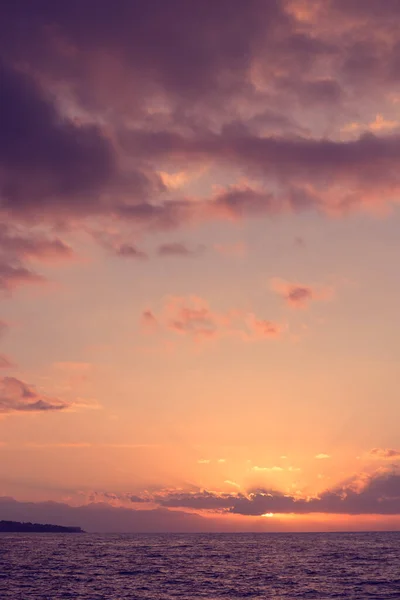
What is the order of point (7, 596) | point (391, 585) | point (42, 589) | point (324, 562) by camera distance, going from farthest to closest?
1. point (324, 562)
2. point (391, 585)
3. point (42, 589)
4. point (7, 596)

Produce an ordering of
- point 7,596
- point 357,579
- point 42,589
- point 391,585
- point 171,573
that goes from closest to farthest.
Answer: point 7,596, point 42,589, point 391,585, point 357,579, point 171,573

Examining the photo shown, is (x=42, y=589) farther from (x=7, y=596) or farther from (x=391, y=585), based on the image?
(x=391, y=585)

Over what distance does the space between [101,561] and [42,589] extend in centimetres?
5916

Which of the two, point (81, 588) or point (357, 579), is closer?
point (81, 588)

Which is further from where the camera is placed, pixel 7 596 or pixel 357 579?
pixel 357 579

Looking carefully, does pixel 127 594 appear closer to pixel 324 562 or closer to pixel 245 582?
pixel 245 582

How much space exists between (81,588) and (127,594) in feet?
29.8

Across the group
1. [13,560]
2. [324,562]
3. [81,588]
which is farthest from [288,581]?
[13,560]

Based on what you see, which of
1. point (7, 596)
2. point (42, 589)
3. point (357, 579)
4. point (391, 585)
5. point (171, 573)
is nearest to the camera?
point (7, 596)

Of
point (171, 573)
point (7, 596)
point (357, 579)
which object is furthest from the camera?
point (171, 573)

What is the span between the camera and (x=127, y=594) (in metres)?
84.0

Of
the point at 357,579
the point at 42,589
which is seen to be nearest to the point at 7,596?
the point at 42,589

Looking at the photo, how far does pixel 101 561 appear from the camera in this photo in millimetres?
143125

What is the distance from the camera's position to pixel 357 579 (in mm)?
103688
